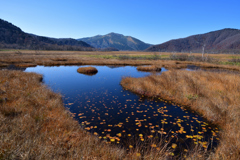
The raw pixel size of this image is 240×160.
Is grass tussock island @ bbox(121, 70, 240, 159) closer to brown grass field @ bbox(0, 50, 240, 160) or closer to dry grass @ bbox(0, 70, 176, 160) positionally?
brown grass field @ bbox(0, 50, 240, 160)

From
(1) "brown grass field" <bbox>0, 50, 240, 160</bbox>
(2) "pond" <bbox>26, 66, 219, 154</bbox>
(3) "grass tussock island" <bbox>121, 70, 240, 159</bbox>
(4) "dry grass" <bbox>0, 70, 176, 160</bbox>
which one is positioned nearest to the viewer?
(4) "dry grass" <bbox>0, 70, 176, 160</bbox>

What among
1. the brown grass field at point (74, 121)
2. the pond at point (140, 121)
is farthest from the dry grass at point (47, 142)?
the pond at point (140, 121)

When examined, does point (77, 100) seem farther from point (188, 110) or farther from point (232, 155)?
point (232, 155)

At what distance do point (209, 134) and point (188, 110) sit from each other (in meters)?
2.85

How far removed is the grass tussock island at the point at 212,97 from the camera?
196 inches

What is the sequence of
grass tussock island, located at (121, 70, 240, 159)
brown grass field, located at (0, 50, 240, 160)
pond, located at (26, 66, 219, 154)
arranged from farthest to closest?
1. pond, located at (26, 66, 219, 154)
2. grass tussock island, located at (121, 70, 240, 159)
3. brown grass field, located at (0, 50, 240, 160)

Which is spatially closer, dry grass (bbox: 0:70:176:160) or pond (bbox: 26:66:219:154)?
dry grass (bbox: 0:70:176:160)

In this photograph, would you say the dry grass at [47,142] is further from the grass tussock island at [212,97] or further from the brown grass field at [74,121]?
the grass tussock island at [212,97]

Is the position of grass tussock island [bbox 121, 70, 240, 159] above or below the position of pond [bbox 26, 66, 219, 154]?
above

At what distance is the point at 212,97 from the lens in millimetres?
8859

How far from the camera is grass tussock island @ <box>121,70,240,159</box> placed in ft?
16.4

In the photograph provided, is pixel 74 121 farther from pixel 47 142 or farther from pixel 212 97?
pixel 212 97

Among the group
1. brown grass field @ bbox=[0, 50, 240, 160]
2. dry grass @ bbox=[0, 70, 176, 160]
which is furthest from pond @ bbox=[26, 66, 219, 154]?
dry grass @ bbox=[0, 70, 176, 160]

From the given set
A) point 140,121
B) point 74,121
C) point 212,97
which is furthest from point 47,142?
point 212,97
